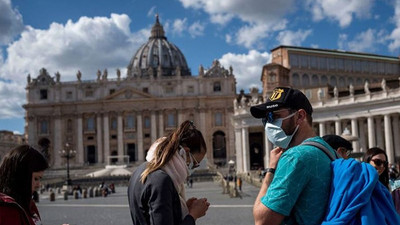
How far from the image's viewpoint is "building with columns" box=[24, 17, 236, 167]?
8812 cm

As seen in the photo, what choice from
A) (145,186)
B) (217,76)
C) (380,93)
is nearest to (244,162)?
(380,93)

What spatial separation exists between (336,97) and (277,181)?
153 ft

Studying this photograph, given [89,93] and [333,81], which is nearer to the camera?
[333,81]

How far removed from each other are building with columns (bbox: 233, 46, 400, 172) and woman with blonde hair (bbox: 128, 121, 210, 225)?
3460 centimetres

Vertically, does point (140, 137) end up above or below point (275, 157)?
above

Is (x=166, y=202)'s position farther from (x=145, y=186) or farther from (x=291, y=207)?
(x=291, y=207)

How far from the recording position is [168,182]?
3.58 m

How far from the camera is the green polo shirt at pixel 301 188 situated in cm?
291

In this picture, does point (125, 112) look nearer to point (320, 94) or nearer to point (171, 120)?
point (171, 120)

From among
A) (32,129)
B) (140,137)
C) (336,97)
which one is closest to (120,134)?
(140,137)

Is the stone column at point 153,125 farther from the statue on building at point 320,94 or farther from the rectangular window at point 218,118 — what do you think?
the statue on building at point 320,94

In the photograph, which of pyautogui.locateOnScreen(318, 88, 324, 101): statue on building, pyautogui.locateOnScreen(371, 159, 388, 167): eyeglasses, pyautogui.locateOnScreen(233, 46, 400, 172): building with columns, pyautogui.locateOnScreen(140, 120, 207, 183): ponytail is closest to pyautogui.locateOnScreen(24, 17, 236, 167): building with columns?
pyautogui.locateOnScreen(233, 46, 400, 172): building with columns

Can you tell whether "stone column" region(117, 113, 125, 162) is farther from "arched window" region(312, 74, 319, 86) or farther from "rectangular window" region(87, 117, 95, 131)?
"arched window" region(312, 74, 319, 86)

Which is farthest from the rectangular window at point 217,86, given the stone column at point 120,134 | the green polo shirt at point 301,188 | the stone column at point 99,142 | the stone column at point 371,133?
the green polo shirt at point 301,188
